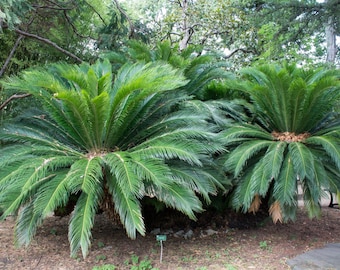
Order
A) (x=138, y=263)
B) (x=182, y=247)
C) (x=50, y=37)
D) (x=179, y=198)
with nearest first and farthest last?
(x=179, y=198)
(x=138, y=263)
(x=182, y=247)
(x=50, y=37)

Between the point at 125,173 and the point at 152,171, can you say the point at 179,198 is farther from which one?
the point at 125,173

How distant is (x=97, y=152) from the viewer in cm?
450

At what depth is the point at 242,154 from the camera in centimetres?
489

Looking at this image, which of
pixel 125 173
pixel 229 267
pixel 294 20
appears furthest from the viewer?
pixel 294 20

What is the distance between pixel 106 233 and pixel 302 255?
304cm

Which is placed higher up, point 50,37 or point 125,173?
point 50,37

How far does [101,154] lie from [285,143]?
9.28 feet

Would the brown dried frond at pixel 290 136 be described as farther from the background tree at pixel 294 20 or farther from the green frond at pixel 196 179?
the background tree at pixel 294 20

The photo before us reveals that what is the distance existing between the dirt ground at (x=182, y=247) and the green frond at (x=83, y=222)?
0.79 metres

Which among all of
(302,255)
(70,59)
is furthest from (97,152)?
(70,59)

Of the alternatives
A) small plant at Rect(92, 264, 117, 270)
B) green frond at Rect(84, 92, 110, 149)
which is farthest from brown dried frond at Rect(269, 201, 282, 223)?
green frond at Rect(84, 92, 110, 149)

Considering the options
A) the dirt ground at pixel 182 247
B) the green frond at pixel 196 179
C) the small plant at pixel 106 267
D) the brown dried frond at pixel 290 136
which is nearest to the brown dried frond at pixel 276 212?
the dirt ground at pixel 182 247

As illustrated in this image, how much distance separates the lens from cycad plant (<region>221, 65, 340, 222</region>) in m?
4.65

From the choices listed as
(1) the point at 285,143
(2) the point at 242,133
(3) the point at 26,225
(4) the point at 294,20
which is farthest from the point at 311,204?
(4) the point at 294,20
